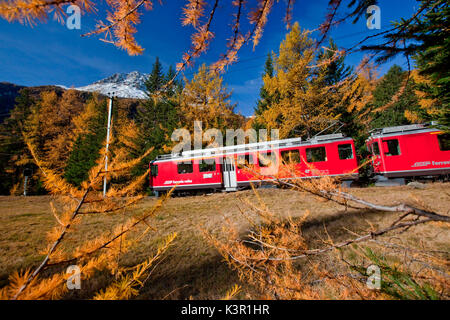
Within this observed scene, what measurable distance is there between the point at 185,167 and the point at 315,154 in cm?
773

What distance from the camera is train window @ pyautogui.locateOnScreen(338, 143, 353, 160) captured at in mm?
8742

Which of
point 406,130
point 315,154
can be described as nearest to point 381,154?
point 406,130

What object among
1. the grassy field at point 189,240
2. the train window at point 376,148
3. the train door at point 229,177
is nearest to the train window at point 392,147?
the train window at point 376,148

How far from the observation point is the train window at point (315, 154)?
358 inches

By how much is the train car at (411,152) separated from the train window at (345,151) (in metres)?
1.06

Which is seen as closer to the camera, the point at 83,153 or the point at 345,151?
the point at 345,151

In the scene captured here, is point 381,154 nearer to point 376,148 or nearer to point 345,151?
point 376,148

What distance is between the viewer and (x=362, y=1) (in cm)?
141

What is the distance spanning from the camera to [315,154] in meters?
9.15

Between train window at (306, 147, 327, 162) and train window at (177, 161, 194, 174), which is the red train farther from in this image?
train window at (177, 161, 194, 174)

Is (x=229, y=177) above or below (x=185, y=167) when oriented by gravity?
below

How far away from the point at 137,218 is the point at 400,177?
1239cm

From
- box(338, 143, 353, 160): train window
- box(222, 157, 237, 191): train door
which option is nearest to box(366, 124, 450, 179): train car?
box(338, 143, 353, 160): train window

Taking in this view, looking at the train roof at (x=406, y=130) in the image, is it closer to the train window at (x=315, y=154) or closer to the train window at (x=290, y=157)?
the train window at (x=315, y=154)
